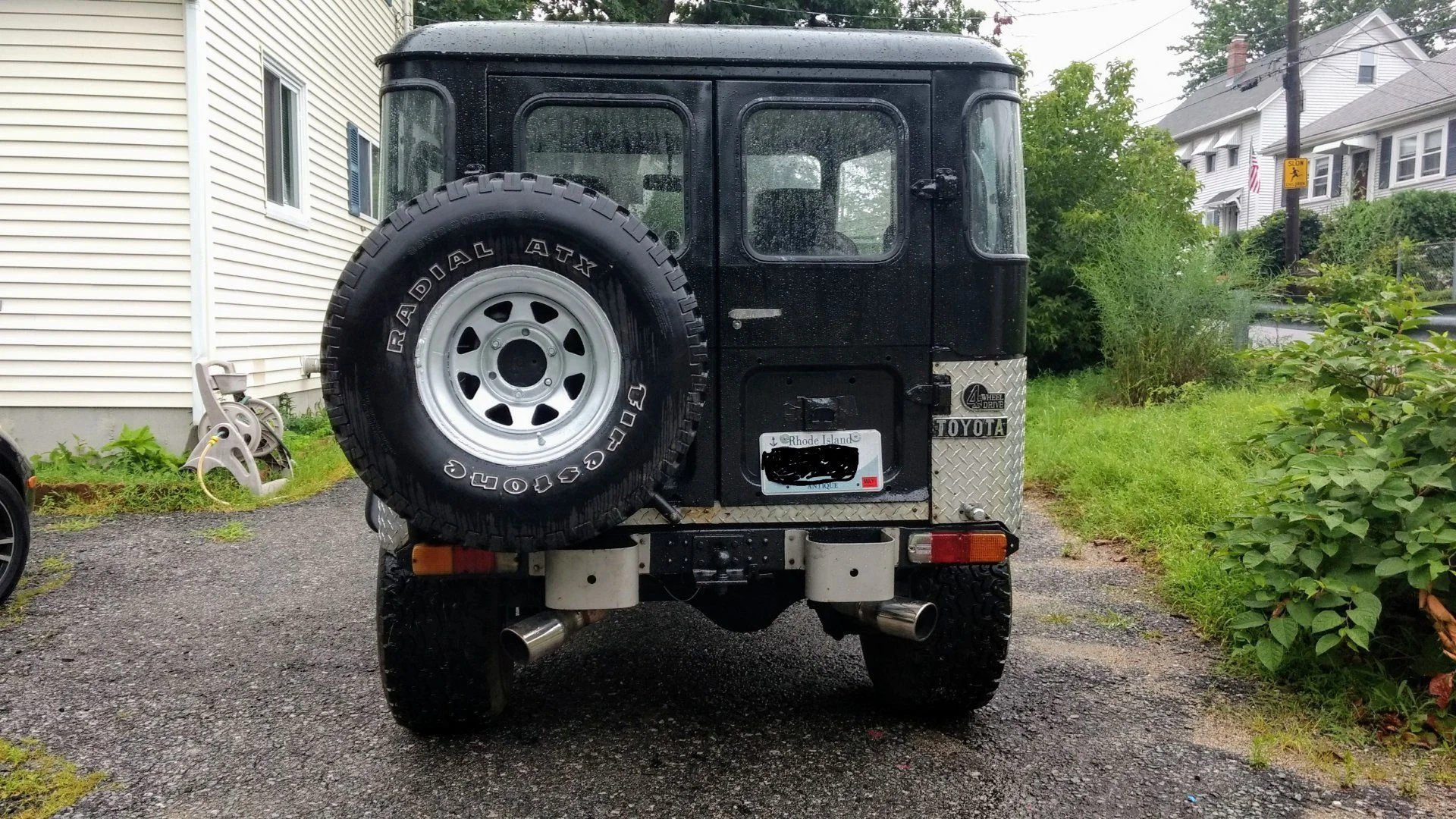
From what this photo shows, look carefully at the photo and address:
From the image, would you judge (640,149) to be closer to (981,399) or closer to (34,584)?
(981,399)

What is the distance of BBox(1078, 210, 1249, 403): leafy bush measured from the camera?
11070 mm

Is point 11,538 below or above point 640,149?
below

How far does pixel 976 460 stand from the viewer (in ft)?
11.6

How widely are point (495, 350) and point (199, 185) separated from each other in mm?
6401

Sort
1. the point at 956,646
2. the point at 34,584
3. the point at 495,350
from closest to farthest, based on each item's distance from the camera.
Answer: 1. the point at 495,350
2. the point at 956,646
3. the point at 34,584

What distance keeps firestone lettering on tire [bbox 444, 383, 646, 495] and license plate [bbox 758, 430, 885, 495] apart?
0.66 m

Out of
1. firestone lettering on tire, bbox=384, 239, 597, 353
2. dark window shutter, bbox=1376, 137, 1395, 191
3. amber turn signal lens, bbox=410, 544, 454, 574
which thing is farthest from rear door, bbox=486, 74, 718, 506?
dark window shutter, bbox=1376, 137, 1395, 191

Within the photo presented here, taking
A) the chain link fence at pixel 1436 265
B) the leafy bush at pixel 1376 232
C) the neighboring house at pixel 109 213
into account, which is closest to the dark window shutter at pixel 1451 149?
the leafy bush at pixel 1376 232

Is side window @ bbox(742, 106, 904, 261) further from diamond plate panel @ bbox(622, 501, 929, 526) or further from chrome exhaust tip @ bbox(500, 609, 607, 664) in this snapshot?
chrome exhaust tip @ bbox(500, 609, 607, 664)

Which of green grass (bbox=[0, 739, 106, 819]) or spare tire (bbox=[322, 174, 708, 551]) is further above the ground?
spare tire (bbox=[322, 174, 708, 551])

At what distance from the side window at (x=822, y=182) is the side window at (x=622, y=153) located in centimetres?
23

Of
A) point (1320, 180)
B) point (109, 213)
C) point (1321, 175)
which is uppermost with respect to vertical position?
point (1321, 175)

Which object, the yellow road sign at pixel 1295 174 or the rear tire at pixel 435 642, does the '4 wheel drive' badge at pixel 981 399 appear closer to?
the rear tire at pixel 435 642

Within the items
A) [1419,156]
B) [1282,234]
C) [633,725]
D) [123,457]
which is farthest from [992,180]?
[1419,156]
